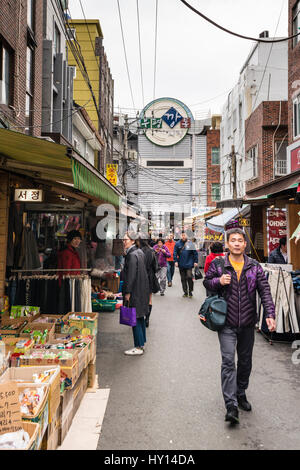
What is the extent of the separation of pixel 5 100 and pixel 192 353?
8.58m

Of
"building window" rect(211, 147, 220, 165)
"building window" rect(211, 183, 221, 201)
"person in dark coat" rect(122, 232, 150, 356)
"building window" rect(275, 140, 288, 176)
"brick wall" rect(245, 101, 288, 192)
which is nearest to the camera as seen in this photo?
"person in dark coat" rect(122, 232, 150, 356)

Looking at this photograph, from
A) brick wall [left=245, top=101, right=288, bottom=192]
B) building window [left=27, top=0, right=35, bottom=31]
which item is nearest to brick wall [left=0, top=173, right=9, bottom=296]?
building window [left=27, top=0, right=35, bottom=31]

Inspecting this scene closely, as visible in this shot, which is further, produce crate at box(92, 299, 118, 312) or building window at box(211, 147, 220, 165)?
building window at box(211, 147, 220, 165)

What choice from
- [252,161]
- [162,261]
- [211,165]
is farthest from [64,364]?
[211,165]

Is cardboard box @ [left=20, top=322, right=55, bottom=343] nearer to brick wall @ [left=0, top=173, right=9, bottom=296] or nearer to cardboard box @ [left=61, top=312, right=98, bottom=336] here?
cardboard box @ [left=61, top=312, right=98, bottom=336]

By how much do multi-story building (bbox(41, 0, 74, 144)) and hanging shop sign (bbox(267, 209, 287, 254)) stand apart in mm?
7769

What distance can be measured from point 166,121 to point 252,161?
17.1 meters

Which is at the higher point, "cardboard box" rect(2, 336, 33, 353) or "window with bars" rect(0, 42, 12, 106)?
"window with bars" rect(0, 42, 12, 106)

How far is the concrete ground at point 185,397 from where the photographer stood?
3486 mm

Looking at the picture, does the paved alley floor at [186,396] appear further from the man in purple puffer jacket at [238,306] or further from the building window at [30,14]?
the building window at [30,14]

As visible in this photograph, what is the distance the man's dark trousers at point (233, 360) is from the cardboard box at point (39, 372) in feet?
5.88

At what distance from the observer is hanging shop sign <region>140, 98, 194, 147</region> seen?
35.1 meters

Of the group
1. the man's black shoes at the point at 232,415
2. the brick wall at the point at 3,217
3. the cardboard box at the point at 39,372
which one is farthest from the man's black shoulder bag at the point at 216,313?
the brick wall at the point at 3,217

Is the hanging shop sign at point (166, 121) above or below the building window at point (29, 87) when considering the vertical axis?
above
